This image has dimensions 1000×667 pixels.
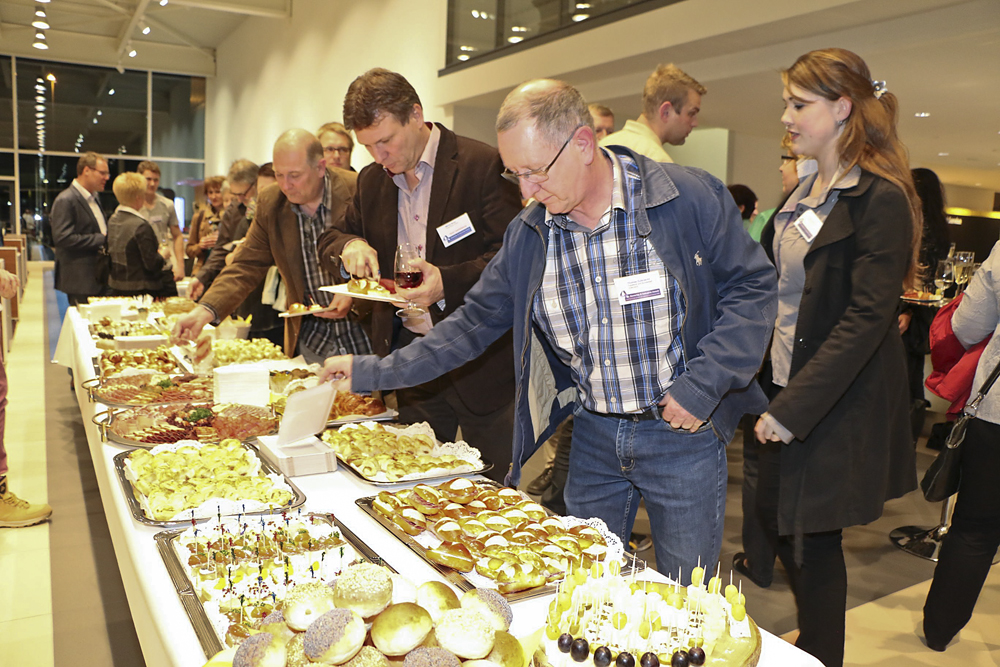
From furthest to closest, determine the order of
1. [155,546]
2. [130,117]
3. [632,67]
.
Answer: [130,117]
[632,67]
[155,546]

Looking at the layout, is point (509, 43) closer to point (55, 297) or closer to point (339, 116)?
point (339, 116)

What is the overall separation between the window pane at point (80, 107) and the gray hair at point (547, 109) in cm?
1955

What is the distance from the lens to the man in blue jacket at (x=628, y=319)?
59.2 inches

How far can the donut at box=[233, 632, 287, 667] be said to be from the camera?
0.89m

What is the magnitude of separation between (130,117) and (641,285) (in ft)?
65.2

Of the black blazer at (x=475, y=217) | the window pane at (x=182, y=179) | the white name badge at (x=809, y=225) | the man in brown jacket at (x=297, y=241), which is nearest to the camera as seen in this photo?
the white name badge at (x=809, y=225)

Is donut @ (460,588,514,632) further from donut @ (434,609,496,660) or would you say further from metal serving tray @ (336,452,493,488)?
metal serving tray @ (336,452,493,488)

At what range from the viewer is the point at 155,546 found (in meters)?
1.50

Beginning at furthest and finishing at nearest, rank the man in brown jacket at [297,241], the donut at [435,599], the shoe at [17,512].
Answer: the shoe at [17,512], the man in brown jacket at [297,241], the donut at [435,599]

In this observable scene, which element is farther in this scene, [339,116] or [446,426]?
[339,116]

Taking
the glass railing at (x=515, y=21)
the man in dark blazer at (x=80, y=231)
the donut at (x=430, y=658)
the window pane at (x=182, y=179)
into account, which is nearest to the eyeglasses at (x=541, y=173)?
the donut at (x=430, y=658)

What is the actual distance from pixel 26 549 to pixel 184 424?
152 centimetres

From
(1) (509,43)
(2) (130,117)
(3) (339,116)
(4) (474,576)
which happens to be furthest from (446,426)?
(2) (130,117)

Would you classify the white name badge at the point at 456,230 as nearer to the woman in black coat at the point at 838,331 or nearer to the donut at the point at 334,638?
the woman in black coat at the point at 838,331
